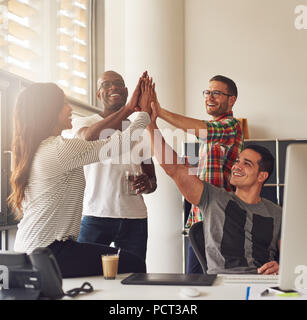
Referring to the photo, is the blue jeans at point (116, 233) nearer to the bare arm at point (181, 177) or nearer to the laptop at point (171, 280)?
the bare arm at point (181, 177)

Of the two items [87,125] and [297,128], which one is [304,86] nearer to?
[297,128]

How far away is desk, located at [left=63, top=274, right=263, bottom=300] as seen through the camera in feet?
4.44

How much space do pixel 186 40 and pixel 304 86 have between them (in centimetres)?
130

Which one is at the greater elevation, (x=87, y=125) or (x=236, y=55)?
(x=236, y=55)

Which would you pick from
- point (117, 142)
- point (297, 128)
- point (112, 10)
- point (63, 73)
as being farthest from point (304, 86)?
point (117, 142)

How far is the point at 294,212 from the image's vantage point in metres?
1.19

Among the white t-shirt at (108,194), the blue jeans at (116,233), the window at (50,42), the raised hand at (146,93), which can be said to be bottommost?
the blue jeans at (116,233)

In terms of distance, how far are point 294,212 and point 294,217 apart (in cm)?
1

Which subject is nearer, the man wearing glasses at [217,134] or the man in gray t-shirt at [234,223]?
the man in gray t-shirt at [234,223]

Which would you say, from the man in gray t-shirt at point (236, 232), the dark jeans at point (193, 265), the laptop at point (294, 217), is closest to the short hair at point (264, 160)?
the man in gray t-shirt at point (236, 232)

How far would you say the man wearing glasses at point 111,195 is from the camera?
2664 millimetres

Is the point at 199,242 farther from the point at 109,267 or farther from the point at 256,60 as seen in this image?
the point at 256,60

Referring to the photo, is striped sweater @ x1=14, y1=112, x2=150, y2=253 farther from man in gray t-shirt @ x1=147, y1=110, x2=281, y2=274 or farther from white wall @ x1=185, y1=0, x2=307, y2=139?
white wall @ x1=185, y1=0, x2=307, y2=139

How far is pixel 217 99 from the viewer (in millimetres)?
2723
